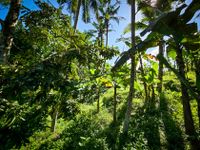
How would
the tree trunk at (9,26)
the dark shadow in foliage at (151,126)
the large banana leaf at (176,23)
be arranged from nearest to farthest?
1. the large banana leaf at (176,23)
2. the tree trunk at (9,26)
3. the dark shadow in foliage at (151,126)

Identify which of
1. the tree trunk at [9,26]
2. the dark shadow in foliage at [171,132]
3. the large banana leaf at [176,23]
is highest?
the tree trunk at [9,26]

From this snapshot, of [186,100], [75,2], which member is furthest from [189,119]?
[75,2]

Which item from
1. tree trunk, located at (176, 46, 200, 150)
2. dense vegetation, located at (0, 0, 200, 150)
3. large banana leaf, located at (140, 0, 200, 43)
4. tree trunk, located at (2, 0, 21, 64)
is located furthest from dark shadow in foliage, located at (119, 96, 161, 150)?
large banana leaf, located at (140, 0, 200, 43)

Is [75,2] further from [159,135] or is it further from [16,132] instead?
[16,132]

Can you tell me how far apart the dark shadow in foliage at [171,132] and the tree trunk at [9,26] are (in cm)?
785

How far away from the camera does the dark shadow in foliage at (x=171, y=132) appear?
390 inches

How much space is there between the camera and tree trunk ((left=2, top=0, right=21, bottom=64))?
486 cm

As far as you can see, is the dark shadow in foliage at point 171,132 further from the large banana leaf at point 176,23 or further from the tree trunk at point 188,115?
the large banana leaf at point 176,23

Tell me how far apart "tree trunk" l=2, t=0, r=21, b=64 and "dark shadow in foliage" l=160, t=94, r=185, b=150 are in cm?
785

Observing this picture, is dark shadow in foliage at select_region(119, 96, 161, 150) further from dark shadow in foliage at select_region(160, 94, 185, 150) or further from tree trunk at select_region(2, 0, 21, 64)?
tree trunk at select_region(2, 0, 21, 64)

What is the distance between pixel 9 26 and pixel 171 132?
8955mm

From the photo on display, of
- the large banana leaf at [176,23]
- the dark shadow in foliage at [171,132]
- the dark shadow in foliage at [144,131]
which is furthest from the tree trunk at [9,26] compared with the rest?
the dark shadow in foliage at [171,132]

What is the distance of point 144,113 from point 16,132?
1033 cm

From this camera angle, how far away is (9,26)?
198 inches
